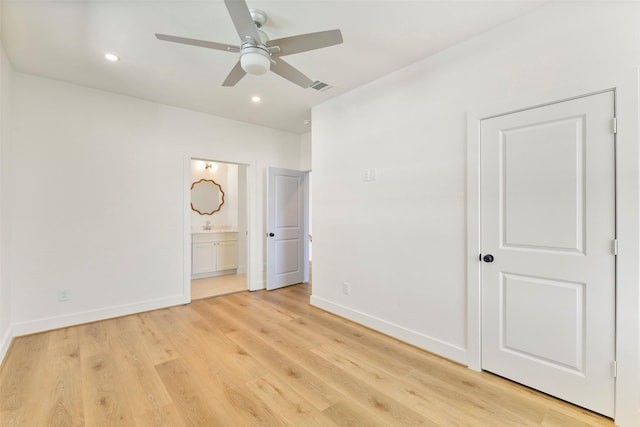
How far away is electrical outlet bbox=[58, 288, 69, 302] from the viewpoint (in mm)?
3201

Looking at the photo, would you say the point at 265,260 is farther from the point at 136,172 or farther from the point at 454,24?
the point at 454,24

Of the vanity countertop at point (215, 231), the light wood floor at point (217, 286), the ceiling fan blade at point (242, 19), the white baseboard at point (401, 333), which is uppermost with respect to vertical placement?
the ceiling fan blade at point (242, 19)

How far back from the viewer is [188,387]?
2105mm

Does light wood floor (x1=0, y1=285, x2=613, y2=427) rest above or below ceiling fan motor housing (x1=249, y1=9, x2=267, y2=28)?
below

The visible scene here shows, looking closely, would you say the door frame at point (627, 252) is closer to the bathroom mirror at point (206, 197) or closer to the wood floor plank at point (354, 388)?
the wood floor plank at point (354, 388)

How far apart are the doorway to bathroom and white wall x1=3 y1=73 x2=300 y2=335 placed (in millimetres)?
1491

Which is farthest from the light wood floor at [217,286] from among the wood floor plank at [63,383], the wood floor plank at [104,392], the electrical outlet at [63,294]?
the wood floor plank at [104,392]

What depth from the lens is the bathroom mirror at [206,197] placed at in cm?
596

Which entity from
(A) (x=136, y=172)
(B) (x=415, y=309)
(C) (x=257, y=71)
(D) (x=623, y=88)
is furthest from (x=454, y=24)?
(A) (x=136, y=172)

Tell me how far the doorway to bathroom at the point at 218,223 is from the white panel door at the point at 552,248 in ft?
13.8

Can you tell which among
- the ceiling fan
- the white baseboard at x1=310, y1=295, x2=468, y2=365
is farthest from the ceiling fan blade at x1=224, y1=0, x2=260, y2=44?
the white baseboard at x1=310, y1=295, x2=468, y2=365

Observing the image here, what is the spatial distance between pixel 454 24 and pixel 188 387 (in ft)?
11.2

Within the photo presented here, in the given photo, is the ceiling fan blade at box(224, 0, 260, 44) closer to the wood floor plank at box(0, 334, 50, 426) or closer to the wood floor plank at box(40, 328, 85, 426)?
the wood floor plank at box(40, 328, 85, 426)

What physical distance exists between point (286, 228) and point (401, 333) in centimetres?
271
